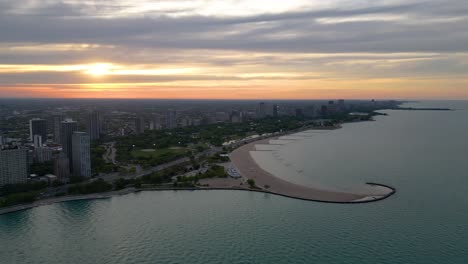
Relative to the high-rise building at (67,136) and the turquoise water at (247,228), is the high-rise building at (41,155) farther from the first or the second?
the turquoise water at (247,228)

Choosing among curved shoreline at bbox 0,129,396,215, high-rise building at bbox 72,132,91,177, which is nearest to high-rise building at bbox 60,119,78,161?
high-rise building at bbox 72,132,91,177

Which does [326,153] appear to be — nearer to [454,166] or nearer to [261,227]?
[454,166]

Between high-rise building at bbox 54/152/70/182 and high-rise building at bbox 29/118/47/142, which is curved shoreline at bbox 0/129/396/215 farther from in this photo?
high-rise building at bbox 29/118/47/142

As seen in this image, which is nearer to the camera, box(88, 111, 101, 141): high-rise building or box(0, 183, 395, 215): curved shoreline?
box(0, 183, 395, 215): curved shoreline

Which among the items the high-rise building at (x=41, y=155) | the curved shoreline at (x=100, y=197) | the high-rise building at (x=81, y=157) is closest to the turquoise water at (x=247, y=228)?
the curved shoreline at (x=100, y=197)

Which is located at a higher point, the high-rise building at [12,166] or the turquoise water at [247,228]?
the high-rise building at [12,166]

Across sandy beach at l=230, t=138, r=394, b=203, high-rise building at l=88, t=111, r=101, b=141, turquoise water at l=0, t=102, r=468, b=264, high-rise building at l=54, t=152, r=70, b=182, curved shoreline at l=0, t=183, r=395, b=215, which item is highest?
high-rise building at l=88, t=111, r=101, b=141
